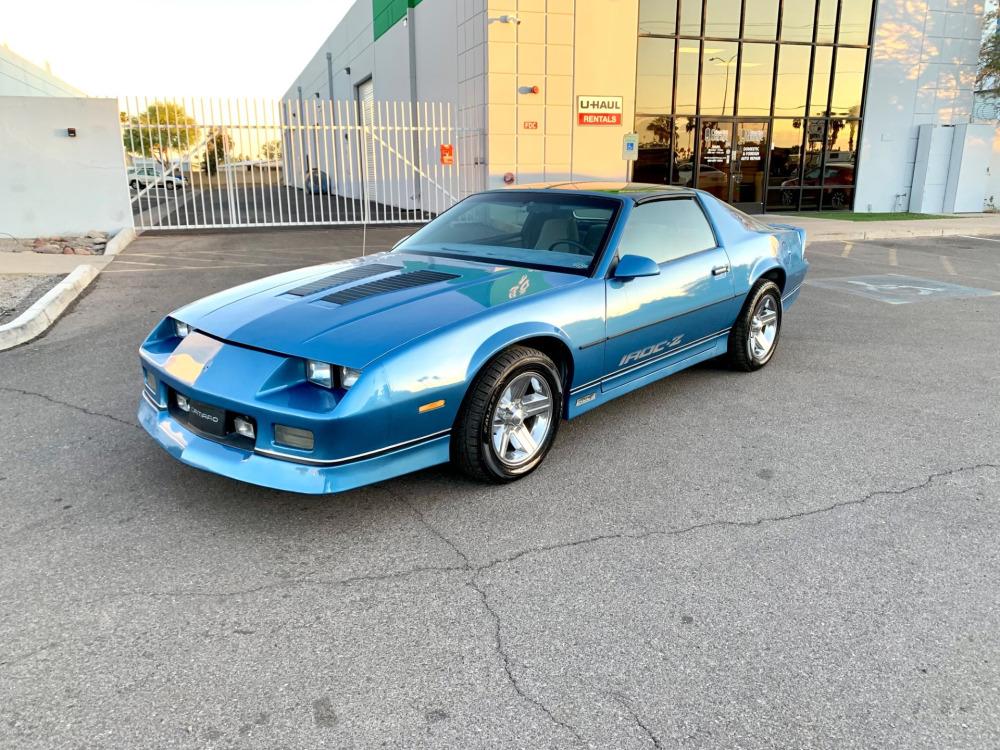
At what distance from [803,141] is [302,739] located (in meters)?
21.2

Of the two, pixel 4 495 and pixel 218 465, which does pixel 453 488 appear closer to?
pixel 218 465

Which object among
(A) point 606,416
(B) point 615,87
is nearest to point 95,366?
(A) point 606,416

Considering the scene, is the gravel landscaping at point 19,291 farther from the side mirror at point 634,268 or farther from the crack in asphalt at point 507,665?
the crack in asphalt at point 507,665

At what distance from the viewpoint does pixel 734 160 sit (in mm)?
19234

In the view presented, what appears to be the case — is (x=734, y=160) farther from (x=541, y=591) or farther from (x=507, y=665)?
(x=507, y=665)

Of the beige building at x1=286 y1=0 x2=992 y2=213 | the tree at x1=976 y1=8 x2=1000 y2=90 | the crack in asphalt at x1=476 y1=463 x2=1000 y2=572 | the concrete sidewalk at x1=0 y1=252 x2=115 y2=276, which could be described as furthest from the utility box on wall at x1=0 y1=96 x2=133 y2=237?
the tree at x1=976 y1=8 x2=1000 y2=90

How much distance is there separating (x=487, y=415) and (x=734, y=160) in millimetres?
18075

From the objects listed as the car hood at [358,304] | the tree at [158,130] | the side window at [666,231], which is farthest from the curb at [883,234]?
the tree at [158,130]

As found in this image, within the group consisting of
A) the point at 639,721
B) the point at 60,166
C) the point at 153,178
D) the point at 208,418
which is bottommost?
the point at 639,721

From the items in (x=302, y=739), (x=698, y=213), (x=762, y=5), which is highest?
(x=762, y=5)

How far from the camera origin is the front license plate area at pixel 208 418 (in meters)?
3.12

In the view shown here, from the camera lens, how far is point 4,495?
3.47 m

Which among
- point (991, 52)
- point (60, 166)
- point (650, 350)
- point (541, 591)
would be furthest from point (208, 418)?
point (991, 52)

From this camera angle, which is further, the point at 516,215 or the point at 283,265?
the point at 283,265
